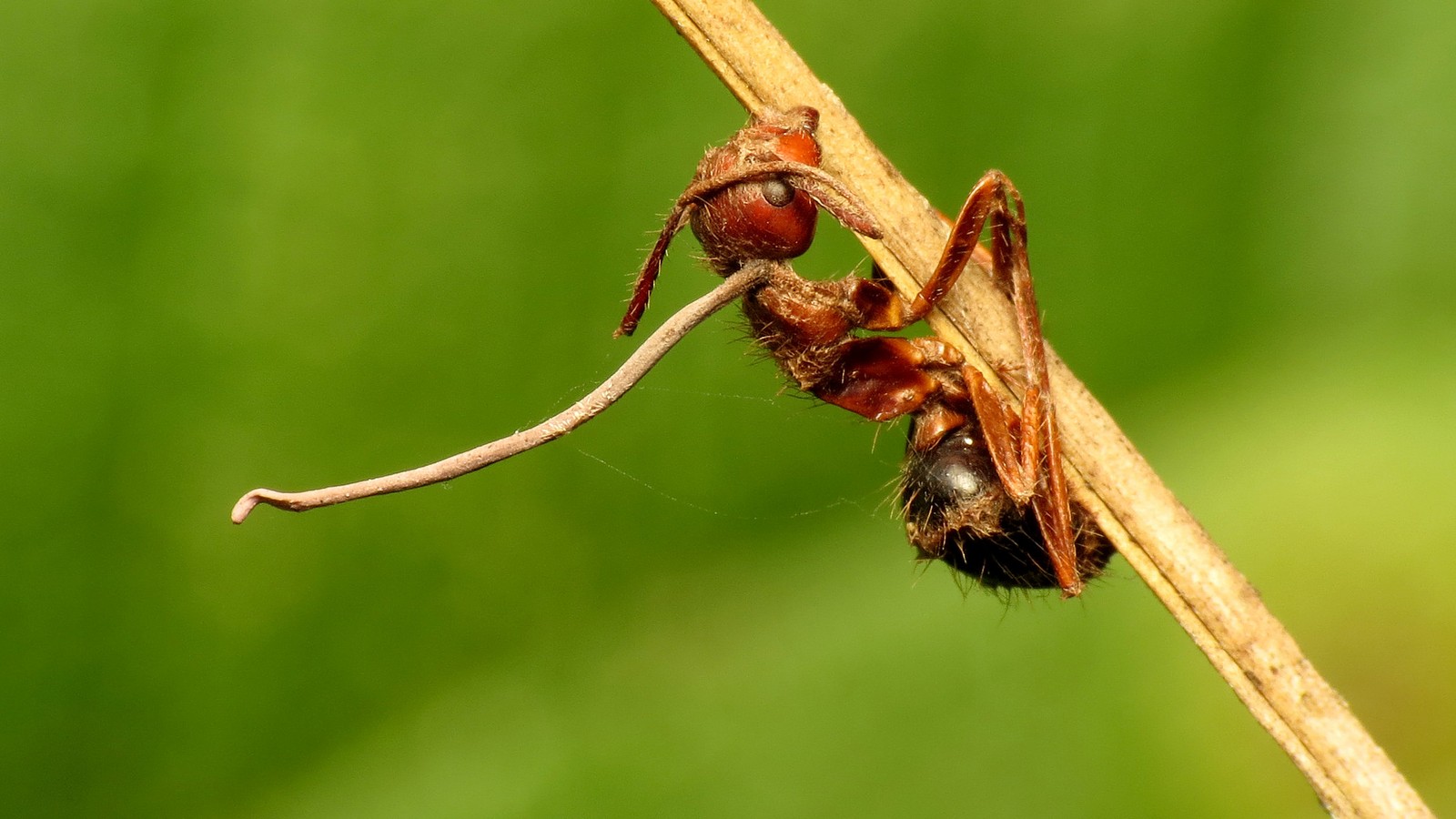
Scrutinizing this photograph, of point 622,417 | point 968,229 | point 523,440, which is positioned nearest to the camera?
point 523,440

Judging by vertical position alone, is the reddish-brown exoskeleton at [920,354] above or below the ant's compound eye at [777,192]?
below

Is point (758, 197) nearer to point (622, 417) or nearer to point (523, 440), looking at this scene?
point (523, 440)

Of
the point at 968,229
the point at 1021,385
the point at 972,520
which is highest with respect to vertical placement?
the point at 968,229

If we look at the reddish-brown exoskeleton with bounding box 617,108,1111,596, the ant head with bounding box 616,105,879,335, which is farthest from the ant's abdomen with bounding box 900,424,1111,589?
the ant head with bounding box 616,105,879,335

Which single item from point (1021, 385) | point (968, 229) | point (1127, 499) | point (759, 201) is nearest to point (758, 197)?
point (759, 201)

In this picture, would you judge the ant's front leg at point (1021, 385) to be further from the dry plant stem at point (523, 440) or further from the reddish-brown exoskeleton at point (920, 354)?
the dry plant stem at point (523, 440)

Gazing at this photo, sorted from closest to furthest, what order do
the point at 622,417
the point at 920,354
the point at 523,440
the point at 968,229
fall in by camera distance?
the point at 523,440, the point at 968,229, the point at 920,354, the point at 622,417

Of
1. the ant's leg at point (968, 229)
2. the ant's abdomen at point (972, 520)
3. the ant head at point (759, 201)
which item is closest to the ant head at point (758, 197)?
the ant head at point (759, 201)

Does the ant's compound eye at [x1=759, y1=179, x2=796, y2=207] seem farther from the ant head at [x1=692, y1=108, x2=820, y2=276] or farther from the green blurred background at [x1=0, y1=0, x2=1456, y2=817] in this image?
the green blurred background at [x1=0, y1=0, x2=1456, y2=817]
